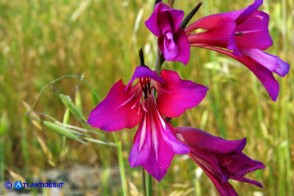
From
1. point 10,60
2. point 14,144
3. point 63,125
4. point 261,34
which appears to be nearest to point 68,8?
point 10,60

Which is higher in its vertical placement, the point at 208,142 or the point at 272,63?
the point at 272,63

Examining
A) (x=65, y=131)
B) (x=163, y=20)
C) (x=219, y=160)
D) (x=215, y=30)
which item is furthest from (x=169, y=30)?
(x=65, y=131)

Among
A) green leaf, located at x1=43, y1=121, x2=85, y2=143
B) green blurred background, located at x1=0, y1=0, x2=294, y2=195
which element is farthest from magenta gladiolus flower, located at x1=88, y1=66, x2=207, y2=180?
green blurred background, located at x1=0, y1=0, x2=294, y2=195

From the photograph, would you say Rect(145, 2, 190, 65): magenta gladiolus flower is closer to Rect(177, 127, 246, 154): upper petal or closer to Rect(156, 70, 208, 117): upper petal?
Rect(156, 70, 208, 117): upper petal

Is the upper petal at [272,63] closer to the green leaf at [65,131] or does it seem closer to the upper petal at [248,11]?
the upper petal at [248,11]

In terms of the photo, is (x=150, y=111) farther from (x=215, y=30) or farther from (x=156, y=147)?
(x=215, y=30)

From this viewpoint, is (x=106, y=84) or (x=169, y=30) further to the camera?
(x=106, y=84)

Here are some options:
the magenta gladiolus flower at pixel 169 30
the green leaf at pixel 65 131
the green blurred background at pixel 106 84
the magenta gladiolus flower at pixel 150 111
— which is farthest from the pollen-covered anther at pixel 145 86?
the green blurred background at pixel 106 84
